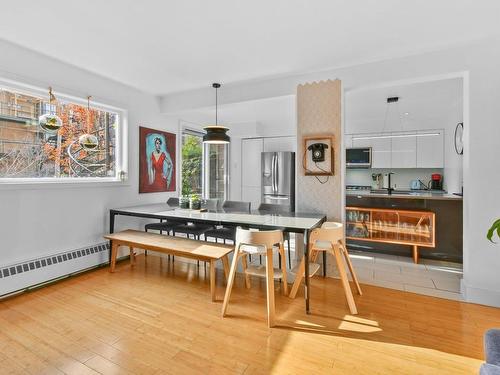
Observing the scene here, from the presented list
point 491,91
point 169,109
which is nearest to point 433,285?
point 491,91

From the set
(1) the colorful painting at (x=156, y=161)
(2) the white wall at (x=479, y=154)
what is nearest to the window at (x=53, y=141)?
(1) the colorful painting at (x=156, y=161)

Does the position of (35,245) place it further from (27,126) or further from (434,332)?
(434,332)

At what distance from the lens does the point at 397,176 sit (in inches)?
221

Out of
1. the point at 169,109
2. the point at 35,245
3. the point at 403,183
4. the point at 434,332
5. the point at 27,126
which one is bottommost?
the point at 434,332

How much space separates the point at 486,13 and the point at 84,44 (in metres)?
3.53

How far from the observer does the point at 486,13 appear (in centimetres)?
215

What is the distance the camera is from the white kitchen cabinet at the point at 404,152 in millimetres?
5154

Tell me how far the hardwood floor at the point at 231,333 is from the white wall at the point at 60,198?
0.54 meters

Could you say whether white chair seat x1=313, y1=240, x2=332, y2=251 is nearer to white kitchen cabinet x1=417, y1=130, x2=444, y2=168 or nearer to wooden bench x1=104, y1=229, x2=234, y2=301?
wooden bench x1=104, y1=229, x2=234, y2=301

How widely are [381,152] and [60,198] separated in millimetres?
5405

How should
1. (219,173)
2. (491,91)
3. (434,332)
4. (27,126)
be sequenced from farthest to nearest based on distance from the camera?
(219,173) → (27,126) → (491,91) → (434,332)

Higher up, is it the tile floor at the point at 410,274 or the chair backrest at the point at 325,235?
the chair backrest at the point at 325,235

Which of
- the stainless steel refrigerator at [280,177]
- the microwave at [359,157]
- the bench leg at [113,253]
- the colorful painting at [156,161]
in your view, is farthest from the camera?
the stainless steel refrigerator at [280,177]

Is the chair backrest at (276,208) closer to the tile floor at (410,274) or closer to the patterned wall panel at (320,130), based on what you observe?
the patterned wall panel at (320,130)
